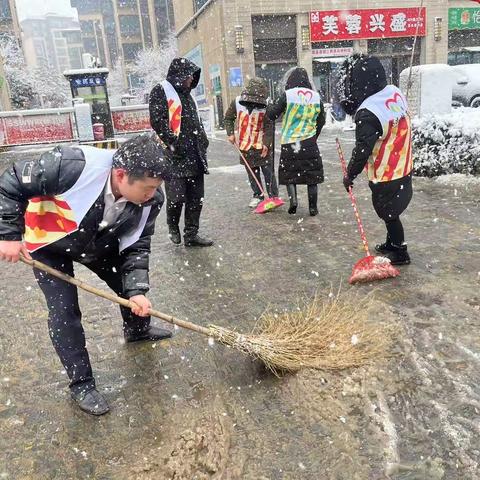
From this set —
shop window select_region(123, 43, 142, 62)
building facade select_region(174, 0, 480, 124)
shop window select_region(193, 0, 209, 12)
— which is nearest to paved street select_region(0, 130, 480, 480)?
building facade select_region(174, 0, 480, 124)

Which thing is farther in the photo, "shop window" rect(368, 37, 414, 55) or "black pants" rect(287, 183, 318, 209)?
"shop window" rect(368, 37, 414, 55)

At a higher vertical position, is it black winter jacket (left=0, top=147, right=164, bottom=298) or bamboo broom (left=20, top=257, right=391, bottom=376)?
black winter jacket (left=0, top=147, right=164, bottom=298)

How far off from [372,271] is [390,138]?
1.02 m

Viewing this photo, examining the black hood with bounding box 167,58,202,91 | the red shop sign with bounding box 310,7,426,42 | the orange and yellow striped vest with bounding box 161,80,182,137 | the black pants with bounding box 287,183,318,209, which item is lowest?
the black pants with bounding box 287,183,318,209

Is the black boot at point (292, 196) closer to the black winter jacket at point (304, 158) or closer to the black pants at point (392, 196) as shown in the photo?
the black winter jacket at point (304, 158)

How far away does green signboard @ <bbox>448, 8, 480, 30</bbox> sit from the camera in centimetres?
2689

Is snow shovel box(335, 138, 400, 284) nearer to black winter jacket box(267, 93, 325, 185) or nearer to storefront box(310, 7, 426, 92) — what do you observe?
black winter jacket box(267, 93, 325, 185)

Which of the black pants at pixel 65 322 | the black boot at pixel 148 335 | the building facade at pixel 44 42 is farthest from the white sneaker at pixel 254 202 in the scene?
the building facade at pixel 44 42

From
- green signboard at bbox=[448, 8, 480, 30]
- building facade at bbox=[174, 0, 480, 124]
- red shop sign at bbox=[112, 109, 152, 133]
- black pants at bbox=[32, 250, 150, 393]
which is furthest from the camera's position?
green signboard at bbox=[448, 8, 480, 30]

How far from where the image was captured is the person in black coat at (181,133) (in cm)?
453

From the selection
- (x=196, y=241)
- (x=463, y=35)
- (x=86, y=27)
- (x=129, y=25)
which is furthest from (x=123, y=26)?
(x=196, y=241)

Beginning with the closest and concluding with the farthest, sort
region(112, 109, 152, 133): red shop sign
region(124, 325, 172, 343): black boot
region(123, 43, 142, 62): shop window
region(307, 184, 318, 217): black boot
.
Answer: region(124, 325, 172, 343): black boot, region(307, 184, 318, 217): black boot, region(112, 109, 152, 133): red shop sign, region(123, 43, 142, 62): shop window

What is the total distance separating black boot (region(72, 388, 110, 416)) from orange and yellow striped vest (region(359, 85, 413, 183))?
8.49ft

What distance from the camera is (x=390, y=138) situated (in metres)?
3.71
